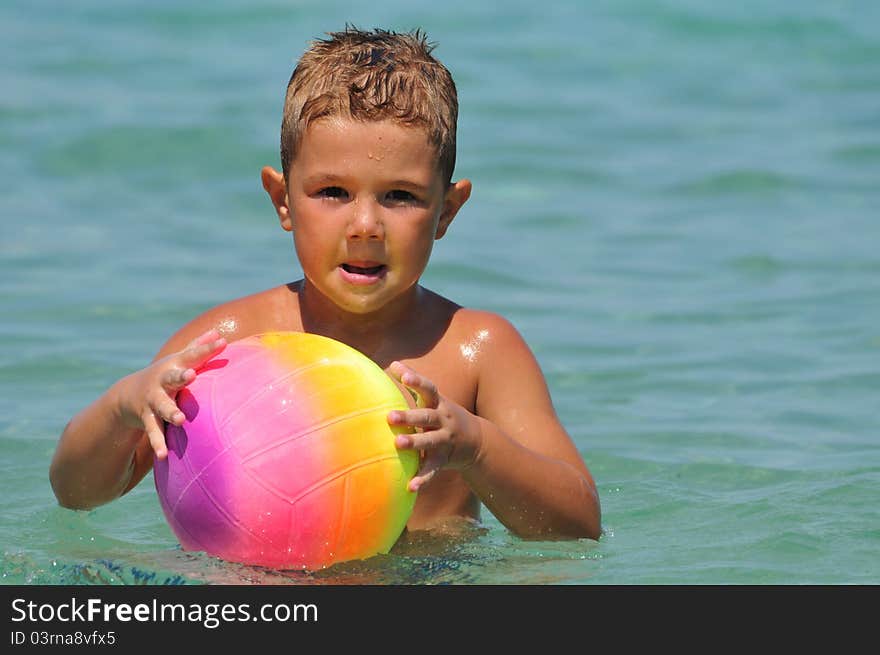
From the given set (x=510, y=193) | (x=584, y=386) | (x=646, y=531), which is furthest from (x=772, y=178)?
(x=646, y=531)

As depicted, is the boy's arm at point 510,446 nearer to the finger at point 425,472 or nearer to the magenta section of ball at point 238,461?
the finger at point 425,472

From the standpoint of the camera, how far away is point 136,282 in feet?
30.7

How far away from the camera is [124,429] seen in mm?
4531

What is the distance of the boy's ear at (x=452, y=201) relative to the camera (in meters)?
4.98

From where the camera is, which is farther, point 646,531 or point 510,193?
point 510,193

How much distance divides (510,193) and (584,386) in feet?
14.0

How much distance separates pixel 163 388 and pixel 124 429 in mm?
431

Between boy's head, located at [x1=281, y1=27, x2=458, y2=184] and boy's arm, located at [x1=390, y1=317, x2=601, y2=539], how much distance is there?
68cm

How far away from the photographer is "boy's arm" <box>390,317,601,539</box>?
419 cm

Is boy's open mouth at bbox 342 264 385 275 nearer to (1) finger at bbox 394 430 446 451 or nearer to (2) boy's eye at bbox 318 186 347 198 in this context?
(2) boy's eye at bbox 318 186 347 198

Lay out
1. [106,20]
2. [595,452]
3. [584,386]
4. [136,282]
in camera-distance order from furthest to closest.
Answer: [106,20], [136,282], [584,386], [595,452]

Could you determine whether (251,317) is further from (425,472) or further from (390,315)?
(425,472)

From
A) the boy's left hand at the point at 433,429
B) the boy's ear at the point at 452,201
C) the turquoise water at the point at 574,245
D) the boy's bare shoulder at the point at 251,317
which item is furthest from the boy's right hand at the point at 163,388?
the boy's ear at the point at 452,201
